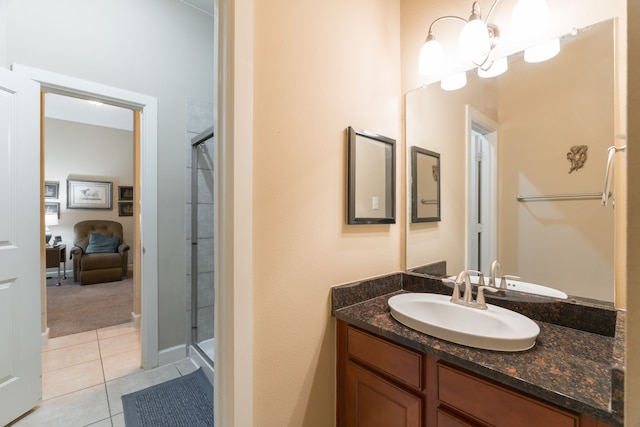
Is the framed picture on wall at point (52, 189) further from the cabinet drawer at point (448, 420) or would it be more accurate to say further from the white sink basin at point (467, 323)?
the cabinet drawer at point (448, 420)

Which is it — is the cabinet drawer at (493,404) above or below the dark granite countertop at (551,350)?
below

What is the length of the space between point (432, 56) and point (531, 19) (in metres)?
0.38

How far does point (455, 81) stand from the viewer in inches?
53.0

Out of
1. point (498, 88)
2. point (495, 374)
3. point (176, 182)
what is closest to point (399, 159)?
point (498, 88)

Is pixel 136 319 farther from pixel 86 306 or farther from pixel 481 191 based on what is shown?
pixel 481 191

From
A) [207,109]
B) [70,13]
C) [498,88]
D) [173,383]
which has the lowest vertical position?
[173,383]

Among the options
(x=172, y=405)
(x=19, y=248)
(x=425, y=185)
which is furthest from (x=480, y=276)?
(x=19, y=248)

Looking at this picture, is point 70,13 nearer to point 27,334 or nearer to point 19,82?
point 19,82

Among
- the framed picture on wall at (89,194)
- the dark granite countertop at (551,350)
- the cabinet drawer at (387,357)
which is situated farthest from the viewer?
the framed picture on wall at (89,194)

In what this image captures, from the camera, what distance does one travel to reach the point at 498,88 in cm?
122

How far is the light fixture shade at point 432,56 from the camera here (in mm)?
1305

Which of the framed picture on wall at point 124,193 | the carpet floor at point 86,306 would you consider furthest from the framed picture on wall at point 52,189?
the carpet floor at point 86,306

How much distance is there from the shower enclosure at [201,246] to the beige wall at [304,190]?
1.44m

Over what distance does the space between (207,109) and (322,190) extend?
6.09 ft
